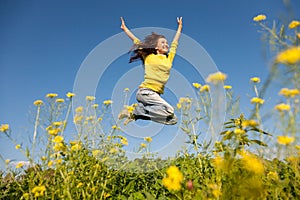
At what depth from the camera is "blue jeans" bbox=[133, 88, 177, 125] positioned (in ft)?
13.5

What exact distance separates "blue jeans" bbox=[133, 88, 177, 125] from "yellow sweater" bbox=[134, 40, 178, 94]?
172 mm

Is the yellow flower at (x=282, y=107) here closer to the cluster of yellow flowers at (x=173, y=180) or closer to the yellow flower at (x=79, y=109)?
the cluster of yellow flowers at (x=173, y=180)

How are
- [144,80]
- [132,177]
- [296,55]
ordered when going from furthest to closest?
[144,80] < [132,177] < [296,55]

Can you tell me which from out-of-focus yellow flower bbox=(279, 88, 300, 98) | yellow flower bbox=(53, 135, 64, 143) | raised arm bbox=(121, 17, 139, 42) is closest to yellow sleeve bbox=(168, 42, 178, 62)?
raised arm bbox=(121, 17, 139, 42)

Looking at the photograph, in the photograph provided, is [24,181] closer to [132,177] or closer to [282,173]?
[132,177]

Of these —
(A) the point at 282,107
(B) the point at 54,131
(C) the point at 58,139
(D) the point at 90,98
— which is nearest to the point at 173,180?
(A) the point at 282,107

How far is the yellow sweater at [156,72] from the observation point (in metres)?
4.49

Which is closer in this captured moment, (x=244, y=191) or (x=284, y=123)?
(x=244, y=191)

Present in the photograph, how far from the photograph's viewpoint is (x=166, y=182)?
1.34 m

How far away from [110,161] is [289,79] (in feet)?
6.48

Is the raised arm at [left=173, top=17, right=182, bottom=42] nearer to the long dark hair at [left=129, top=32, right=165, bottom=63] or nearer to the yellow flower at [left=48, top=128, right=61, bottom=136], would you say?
the long dark hair at [left=129, top=32, right=165, bottom=63]

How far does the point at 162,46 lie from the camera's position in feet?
16.1

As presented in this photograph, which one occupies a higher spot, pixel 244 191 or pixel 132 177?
pixel 132 177

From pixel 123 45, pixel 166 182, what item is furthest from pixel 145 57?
pixel 166 182
